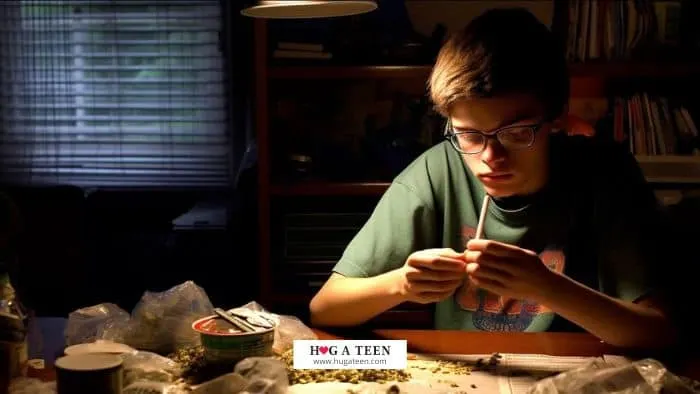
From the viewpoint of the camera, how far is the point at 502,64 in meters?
1.44

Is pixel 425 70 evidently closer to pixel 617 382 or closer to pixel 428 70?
pixel 428 70

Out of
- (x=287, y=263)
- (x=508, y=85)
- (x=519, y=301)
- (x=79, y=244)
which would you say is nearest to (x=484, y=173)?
(x=508, y=85)

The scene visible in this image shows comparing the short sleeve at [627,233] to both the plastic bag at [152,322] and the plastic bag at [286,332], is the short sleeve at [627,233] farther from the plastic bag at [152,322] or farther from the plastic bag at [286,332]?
the plastic bag at [152,322]

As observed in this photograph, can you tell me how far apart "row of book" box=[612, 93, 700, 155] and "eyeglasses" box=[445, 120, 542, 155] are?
5.05ft

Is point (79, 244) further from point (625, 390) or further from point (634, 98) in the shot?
point (625, 390)

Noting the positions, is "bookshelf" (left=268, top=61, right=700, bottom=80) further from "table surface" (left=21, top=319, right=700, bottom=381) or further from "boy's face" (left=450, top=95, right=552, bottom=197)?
"table surface" (left=21, top=319, right=700, bottom=381)

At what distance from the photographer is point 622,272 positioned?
150 cm

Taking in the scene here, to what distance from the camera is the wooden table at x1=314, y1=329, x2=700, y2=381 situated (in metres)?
1.37

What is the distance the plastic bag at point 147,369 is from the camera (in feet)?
3.98

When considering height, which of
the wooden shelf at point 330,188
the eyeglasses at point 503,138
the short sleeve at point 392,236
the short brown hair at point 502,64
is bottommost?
the wooden shelf at point 330,188

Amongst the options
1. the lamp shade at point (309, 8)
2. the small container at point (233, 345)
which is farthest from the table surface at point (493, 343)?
the lamp shade at point (309, 8)

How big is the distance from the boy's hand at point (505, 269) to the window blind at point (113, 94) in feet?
7.96

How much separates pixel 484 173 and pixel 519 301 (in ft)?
0.92

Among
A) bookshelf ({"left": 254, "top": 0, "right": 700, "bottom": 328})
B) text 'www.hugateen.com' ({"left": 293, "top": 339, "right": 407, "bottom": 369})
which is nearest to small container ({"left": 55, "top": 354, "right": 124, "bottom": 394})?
text 'www.hugateen.com' ({"left": 293, "top": 339, "right": 407, "bottom": 369})
